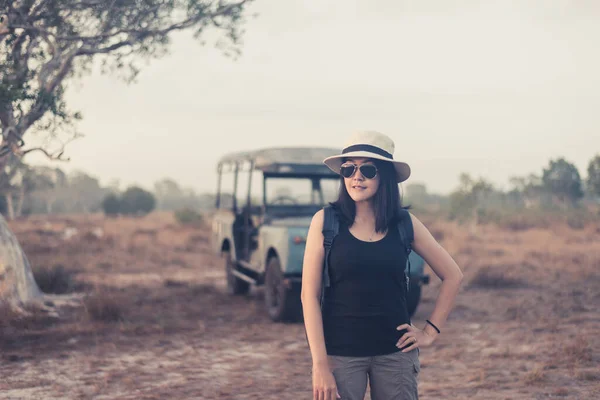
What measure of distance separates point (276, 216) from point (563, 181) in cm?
3100

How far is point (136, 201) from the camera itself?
5478 centimetres

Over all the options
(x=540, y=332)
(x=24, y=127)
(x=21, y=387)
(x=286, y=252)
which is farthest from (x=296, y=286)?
(x=24, y=127)

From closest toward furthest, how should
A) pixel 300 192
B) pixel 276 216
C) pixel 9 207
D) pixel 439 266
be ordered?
pixel 439 266
pixel 276 216
pixel 300 192
pixel 9 207

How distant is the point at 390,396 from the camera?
2.71 meters

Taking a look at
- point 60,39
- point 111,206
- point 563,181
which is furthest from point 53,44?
point 111,206

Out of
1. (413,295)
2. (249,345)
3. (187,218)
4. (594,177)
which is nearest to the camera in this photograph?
(249,345)

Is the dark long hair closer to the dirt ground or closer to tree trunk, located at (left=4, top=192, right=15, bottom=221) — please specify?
the dirt ground

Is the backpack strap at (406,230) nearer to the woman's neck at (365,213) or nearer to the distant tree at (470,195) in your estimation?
the woman's neck at (365,213)

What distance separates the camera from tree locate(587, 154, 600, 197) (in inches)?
992

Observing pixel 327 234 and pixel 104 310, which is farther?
pixel 104 310

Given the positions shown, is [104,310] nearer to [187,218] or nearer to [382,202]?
[382,202]

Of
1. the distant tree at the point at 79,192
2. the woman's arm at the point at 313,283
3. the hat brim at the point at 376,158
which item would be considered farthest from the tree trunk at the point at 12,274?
the distant tree at the point at 79,192

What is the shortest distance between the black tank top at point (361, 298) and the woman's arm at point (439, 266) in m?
0.18

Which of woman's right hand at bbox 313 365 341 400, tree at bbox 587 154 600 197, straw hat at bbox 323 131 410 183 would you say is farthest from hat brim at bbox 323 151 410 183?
tree at bbox 587 154 600 197
